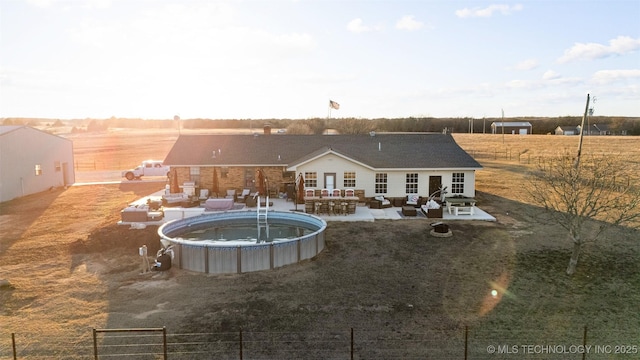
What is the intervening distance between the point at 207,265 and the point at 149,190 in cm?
2093

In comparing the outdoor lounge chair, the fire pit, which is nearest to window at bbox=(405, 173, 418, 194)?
the outdoor lounge chair

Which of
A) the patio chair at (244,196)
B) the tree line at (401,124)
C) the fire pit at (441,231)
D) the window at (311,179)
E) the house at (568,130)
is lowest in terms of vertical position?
the fire pit at (441,231)

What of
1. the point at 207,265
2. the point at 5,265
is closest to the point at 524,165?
the point at 207,265

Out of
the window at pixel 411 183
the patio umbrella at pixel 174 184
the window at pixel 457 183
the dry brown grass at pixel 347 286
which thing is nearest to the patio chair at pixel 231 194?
the patio umbrella at pixel 174 184

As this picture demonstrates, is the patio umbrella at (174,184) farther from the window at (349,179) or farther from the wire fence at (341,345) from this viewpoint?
the wire fence at (341,345)

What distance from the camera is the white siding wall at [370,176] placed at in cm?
2852

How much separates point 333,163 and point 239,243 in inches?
446

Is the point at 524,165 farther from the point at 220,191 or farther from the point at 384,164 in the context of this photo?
the point at 220,191

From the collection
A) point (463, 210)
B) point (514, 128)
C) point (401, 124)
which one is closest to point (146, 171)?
point (463, 210)

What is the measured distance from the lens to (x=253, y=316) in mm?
12969

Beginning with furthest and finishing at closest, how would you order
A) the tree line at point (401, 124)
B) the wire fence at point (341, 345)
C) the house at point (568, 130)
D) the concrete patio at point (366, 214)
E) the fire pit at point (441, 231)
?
the house at point (568, 130) → the tree line at point (401, 124) → the concrete patio at point (366, 214) → the fire pit at point (441, 231) → the wire fence at point (341, 345)

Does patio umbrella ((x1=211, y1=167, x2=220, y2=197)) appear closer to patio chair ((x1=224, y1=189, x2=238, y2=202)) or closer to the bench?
patio chair ((x1=224, y1=189, x2=238, y2=202))

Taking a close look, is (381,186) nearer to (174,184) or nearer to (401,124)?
(174,184)

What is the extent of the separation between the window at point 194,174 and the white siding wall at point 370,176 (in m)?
7.46
